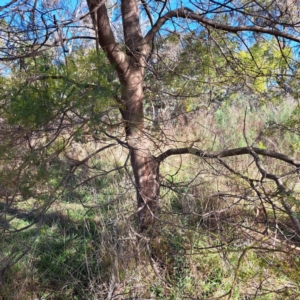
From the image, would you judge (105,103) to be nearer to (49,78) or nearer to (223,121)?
(49,78)

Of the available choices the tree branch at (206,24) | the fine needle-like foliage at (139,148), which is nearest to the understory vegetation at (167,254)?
the fine needle-like foliage at (139,148)

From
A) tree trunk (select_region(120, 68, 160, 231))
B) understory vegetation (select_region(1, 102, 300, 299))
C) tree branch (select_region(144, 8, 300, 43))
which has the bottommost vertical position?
understory vegetation (select_region(1, 102, 300, 299))

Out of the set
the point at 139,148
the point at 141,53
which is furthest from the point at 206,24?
the point at 139,148

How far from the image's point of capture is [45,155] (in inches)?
76.1

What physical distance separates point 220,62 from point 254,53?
0.33 metres

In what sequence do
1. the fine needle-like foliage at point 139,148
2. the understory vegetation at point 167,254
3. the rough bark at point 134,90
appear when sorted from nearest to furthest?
the fine needle-like foliage at point 139,148 < the understory vegetation at point 167,254 < the rough bark at point 134,90

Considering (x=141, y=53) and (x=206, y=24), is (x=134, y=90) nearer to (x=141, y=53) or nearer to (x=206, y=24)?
(x=141, y=53)

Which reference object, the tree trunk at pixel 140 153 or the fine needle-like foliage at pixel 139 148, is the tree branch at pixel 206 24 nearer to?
the fine needle-like foliage at pixel 139 148

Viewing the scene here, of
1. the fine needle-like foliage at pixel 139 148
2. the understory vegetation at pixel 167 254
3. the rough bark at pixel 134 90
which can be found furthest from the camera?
the rough bark at pixel 134 90

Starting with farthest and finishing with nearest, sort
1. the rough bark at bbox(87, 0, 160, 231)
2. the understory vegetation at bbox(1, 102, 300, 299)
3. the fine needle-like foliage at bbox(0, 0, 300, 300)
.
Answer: the rough bark at bbox(87, 0, 160, 231) < the understory vegetation at bbox(1, 102, 300, 299) < the fine needle-like foliage at bbox(0, 0, 300, 300)

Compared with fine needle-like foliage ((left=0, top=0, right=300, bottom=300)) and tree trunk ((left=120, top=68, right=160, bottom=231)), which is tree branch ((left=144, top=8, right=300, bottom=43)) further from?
tree trunk ((left=120, top=68, right=160, bottom=231))

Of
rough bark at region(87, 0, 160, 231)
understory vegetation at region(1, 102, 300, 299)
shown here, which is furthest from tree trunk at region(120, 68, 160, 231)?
understory vegetation at region(1, 102, 300, 299)

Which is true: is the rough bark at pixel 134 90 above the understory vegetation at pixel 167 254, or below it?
above

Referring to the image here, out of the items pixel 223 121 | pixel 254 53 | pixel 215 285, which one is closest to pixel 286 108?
pixel 223 121
